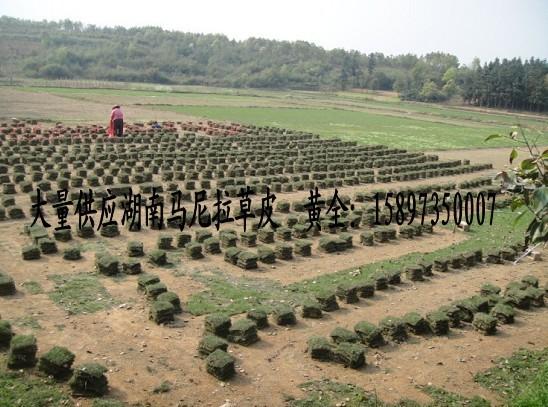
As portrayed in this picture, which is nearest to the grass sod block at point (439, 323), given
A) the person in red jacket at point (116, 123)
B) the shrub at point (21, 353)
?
the shrub at point (21, 353)

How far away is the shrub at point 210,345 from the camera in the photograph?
34.8ft

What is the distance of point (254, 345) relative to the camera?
37.6 ft

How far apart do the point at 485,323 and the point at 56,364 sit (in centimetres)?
906

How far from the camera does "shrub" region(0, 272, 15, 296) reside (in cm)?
1281

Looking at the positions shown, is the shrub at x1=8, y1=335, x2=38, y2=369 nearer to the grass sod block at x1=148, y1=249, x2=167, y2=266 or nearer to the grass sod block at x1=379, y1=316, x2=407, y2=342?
the grass sod block at x1=148, y1=249, x2=167, y2=266

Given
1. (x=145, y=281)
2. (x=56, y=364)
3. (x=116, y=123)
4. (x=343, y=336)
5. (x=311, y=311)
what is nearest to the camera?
(x=56, y=364)

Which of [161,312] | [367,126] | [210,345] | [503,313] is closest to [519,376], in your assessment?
[503,313]

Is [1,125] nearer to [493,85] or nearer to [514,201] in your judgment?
[514,201]

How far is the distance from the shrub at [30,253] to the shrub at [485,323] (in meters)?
11.7

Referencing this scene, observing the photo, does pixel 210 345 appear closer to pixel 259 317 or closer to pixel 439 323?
pixel 259 317

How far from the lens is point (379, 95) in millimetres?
128375

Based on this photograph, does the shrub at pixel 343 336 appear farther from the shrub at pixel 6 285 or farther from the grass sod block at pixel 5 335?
the shrub at pixel 6 285

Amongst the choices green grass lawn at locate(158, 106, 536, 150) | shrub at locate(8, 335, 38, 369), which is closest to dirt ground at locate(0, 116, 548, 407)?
shrub at locate(8, 335, 38, 369)

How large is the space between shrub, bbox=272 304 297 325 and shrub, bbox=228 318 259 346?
899 millimetres
